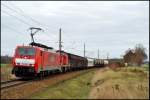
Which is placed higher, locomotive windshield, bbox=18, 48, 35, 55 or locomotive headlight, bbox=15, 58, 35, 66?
locomotive windshield, bbox=18, 48, 35, 55

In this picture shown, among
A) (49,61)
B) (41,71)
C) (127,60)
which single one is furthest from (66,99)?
(127,60)

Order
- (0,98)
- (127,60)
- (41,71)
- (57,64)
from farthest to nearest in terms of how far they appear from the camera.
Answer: (127,60)
(57,64)
(41,71)
(0,98)

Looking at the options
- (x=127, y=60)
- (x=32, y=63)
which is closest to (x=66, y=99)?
(x=32, y=63)

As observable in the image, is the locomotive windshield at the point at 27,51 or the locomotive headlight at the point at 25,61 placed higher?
the locomotive windshield at the point at 27,51

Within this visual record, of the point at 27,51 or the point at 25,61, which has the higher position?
the point at 27,51

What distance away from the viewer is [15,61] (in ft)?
117

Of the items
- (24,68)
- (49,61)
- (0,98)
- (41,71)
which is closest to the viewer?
(0,98)

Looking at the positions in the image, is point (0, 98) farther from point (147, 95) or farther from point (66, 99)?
point (147, 95)

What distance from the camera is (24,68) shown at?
3522cm

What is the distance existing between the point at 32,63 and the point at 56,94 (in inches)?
534

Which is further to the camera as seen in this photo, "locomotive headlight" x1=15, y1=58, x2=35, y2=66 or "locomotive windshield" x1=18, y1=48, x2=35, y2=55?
"locomotive windshield" x1=18, y1=48, x2=35, y2=55

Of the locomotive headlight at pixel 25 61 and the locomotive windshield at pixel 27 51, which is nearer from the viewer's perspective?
the locomotive headlight at pixel 25 61

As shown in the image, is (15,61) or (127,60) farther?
(127,60)

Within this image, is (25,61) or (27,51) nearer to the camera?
(25,61)
